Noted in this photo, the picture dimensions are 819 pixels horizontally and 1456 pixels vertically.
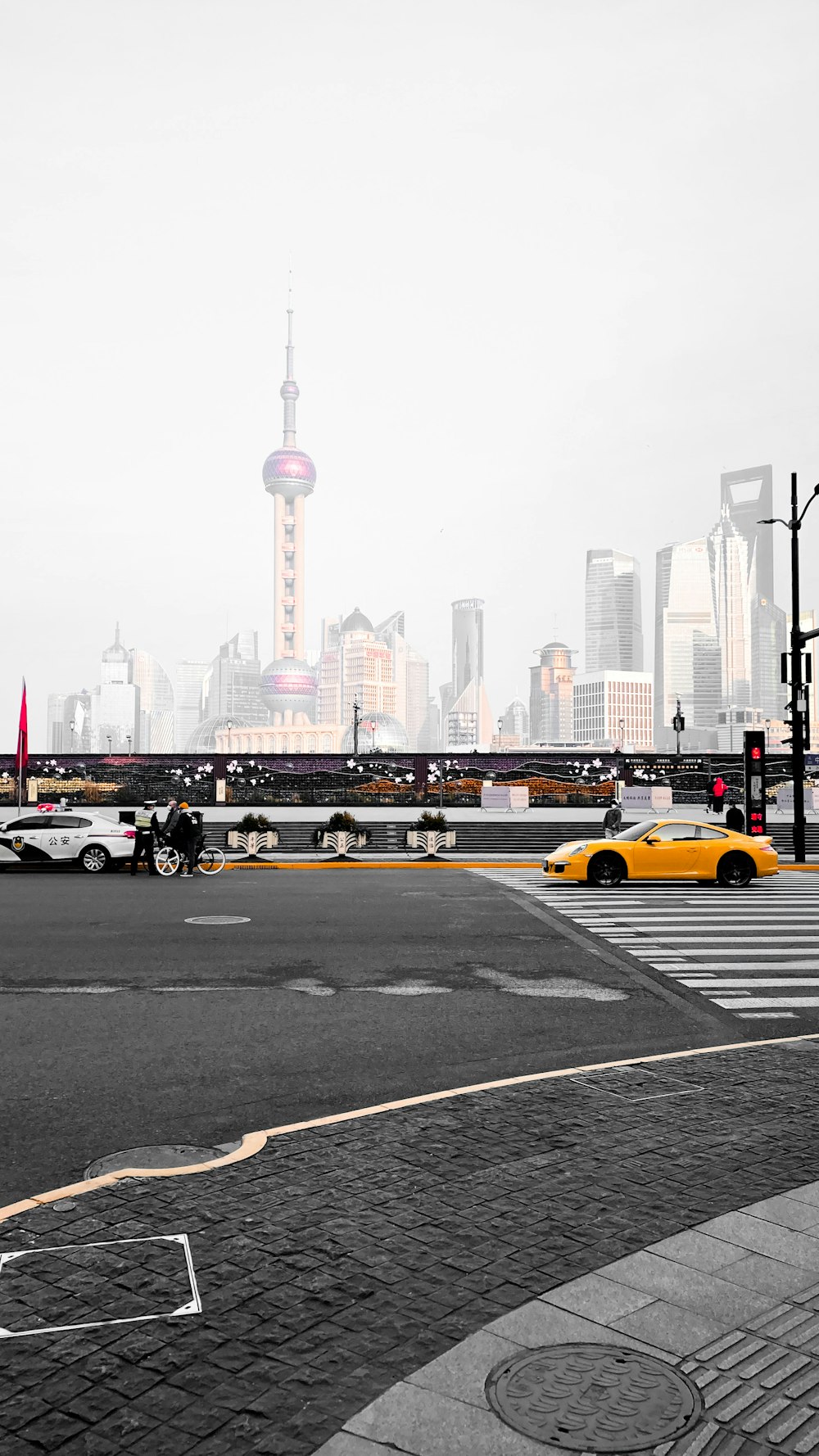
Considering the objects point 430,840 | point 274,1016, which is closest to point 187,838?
point 430,840

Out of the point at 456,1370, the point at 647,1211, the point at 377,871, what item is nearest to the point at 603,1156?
the point at 647,1211

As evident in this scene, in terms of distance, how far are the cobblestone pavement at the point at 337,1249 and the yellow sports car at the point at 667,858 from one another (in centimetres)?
1334

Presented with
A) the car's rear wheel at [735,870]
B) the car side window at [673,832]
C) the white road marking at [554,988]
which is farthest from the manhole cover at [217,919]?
the car's rear wheel at [735,870]

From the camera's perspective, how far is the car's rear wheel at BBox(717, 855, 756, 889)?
20.0 m

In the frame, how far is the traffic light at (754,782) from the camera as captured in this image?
86.0ft

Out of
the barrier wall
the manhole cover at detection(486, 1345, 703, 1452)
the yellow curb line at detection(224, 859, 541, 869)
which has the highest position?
the barrier wall

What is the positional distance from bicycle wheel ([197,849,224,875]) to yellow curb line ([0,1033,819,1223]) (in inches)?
676

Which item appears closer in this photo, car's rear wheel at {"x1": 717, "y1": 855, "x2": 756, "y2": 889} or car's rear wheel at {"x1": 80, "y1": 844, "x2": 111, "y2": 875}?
car's rear wheel at {"x1": 717, "y1": 855, "x2": 756, "y2": 889}

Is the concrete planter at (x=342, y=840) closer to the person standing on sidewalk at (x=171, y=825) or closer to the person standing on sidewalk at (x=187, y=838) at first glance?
→ the person standing on sidewalk at (x=187, y=838)

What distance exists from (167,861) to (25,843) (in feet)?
11.7

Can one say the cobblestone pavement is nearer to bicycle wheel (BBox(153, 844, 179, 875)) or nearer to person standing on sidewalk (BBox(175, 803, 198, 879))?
person standing on sidewalk (BBox(175, 803, 198, 879))

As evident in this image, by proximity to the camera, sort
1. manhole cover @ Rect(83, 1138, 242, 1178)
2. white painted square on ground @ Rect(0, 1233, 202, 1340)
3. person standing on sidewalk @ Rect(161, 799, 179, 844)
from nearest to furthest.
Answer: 1. white painted square on ground @ Rect(0, 1233, 202, 1340)
2. manhole cover @ Rect(83, 1138, 242, 1178)
3. person standing on sidewalk @ Rect(161, 799, 179, 844)

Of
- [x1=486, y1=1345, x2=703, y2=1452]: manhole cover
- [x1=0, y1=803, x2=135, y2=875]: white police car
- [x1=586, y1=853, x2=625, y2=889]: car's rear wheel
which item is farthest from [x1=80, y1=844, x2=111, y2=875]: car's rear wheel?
[x1=486, y1=1345, x2=703, y2=1452]: manhole cover

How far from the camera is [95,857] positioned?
23469 millimetres
